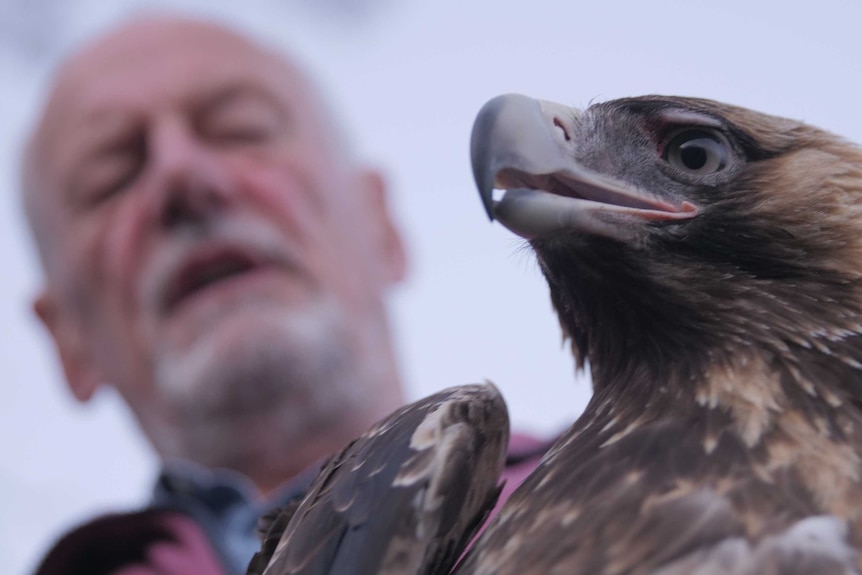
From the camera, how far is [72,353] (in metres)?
5.90

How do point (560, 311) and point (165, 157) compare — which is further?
point (165, 157)

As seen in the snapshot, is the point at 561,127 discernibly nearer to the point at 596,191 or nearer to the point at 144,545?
the point at 596,191

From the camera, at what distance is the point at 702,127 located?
6.79 ft

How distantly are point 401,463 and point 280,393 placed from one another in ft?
8.90

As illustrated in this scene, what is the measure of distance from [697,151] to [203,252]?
9.71 ft

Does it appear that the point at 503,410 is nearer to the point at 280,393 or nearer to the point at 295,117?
the point at 280,393

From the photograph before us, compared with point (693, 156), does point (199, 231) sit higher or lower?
lower

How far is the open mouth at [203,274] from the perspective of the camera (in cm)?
454

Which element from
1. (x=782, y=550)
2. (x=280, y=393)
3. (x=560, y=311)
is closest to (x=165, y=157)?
(x=280, y=393)

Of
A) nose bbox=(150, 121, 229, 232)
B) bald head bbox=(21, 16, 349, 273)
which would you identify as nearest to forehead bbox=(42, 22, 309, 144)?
bald head bbox=(21, 16, 349, 273)

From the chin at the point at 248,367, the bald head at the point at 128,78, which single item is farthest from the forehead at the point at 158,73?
the chin at the point at 248,367

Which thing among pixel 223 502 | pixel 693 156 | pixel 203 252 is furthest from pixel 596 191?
pixel 203 252

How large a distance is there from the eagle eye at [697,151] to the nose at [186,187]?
297cm

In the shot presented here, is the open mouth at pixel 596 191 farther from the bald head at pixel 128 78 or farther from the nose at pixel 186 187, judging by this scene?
the bald head at pixel 128 78
